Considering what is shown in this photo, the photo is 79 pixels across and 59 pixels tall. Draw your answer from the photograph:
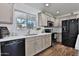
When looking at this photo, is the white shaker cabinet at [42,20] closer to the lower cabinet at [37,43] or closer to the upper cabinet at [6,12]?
the lower cabinet at [37,43]

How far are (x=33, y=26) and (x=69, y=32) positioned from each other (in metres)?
0.69

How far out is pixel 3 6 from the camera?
206 centimetres

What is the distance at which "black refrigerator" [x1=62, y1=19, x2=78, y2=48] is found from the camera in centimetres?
204

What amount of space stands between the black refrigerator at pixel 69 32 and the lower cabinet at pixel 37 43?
303mm

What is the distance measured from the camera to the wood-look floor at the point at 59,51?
6.72 feet

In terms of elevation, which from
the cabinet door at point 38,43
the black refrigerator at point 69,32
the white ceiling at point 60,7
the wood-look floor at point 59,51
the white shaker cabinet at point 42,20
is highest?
the white ceiling at point 60,7

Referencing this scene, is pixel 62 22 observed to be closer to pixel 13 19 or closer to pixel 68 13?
pixel 68 13

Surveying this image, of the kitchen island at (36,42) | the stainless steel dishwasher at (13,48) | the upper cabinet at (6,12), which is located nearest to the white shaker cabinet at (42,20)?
the kitchen island at (36,42)

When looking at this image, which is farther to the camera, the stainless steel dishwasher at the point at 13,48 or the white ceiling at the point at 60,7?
the white ceiling at the point at 60,7

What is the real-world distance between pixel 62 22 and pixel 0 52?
1.20m

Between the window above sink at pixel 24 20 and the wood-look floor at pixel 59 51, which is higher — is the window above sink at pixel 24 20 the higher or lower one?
the higher one

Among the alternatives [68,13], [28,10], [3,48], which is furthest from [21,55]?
[68,13]

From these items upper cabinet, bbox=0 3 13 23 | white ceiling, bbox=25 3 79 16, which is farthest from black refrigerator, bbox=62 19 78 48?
upper cabinet, bbox=0 3 13 23

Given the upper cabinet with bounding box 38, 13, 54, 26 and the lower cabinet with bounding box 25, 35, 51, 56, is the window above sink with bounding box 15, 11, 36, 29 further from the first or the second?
the lower cabinet with bounding box 25, 35, 51, 56
